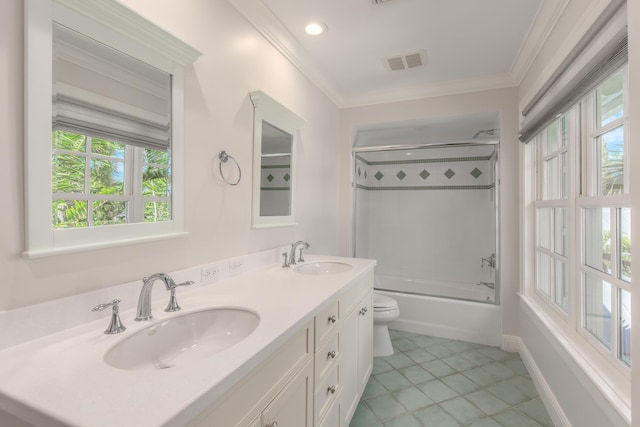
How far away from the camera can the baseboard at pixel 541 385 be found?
1679 millimetres

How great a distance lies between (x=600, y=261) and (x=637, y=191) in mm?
718

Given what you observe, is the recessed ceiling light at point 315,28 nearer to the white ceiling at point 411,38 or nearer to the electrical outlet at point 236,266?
the white ceiling at point 411,38

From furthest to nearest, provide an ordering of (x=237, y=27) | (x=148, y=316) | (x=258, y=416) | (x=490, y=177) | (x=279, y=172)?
(x=490, y=177), (x=279, y=172), (x=237, y=27), (x=148, y=316), (x=258, y=416)

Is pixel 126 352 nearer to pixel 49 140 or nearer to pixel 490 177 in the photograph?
pixel 49 140

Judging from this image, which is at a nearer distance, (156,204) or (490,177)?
(156,204)

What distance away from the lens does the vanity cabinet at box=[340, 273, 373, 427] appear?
157cm

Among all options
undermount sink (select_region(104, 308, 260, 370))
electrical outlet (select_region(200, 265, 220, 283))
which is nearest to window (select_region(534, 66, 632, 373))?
undermount sink (select_region(104, 308, 260, 370))

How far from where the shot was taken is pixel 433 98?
2947mm

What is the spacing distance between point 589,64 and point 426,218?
2.62 m

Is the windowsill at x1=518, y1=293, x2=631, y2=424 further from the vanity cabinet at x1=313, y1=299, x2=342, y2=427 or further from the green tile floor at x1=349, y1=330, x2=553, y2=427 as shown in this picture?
the vanity cabinet at x1=313, y1=299, x2=342, y2=427

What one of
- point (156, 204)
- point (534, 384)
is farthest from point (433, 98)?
point (156, 204)

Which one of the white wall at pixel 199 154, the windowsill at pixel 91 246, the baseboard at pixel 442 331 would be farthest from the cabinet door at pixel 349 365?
the baseboard at pixel 442 331

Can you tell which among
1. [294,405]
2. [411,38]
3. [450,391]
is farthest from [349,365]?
[411,38]

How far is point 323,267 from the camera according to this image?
218cm
